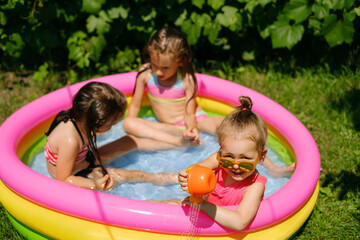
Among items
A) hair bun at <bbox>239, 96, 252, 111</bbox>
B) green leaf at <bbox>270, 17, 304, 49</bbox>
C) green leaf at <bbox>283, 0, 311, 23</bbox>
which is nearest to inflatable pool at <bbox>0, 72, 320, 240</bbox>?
hair bun at <bbox>239, 96, 252, 111</bbox>

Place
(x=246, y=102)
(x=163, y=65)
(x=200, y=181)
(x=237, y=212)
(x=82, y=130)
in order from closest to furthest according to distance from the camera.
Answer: (x=200, y=181), (x=237, y=212), (x=246, y=102), (x=82, y=130), (x=163, y=65)

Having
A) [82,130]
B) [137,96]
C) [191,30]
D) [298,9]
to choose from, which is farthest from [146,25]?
[82,130]

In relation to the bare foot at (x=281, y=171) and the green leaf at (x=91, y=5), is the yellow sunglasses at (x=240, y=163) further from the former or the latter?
the green leaf at (x=91, y=5)

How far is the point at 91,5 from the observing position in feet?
13.4

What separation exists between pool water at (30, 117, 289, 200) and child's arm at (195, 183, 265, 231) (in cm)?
89

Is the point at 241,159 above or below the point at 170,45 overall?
below

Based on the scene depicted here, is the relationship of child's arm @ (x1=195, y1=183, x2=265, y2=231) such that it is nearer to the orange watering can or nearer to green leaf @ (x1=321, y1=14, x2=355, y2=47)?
the orange watering can

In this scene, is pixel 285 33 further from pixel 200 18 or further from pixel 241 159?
pixel 241 159

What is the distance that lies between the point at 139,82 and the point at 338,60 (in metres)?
2.45

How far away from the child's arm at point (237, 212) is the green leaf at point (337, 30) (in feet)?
7.81

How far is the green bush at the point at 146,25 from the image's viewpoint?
13.5ft

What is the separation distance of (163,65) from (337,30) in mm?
1917

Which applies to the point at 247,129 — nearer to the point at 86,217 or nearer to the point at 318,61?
the point at 86,217

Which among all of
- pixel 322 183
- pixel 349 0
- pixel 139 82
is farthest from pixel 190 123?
pixel 349 0
